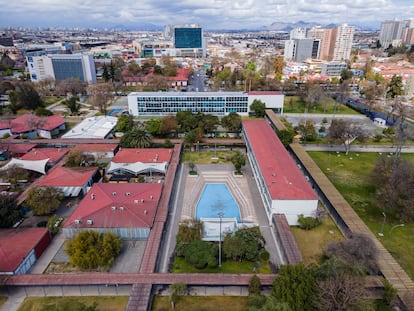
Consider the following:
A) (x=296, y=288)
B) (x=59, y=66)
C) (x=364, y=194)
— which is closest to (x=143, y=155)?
(x=296, y=288)

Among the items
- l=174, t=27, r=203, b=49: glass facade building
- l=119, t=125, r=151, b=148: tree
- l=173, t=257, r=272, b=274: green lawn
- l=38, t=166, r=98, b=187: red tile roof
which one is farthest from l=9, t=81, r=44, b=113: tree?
l=174, t=27, r=203, b=49: glass facade building

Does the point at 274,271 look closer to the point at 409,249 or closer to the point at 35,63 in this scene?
the point at 409,249

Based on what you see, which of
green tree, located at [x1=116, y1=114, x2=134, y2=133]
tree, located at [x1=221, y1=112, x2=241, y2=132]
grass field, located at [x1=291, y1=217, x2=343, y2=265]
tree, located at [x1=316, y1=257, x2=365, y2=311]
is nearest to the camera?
tree, located at [x1=316, y1=257, x2=365, y2=311]

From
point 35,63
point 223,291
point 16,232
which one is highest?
point 35,63

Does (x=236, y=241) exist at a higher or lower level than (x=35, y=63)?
lower

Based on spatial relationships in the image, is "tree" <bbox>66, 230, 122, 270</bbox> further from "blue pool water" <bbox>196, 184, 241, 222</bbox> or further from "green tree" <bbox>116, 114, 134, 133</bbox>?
"green tree" <bbox>116, 114, 134, 133</bbox>

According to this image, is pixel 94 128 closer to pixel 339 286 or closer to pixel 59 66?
pixel 339 286

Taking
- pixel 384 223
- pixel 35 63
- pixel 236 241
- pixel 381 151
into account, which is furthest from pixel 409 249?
pixel 35 63
